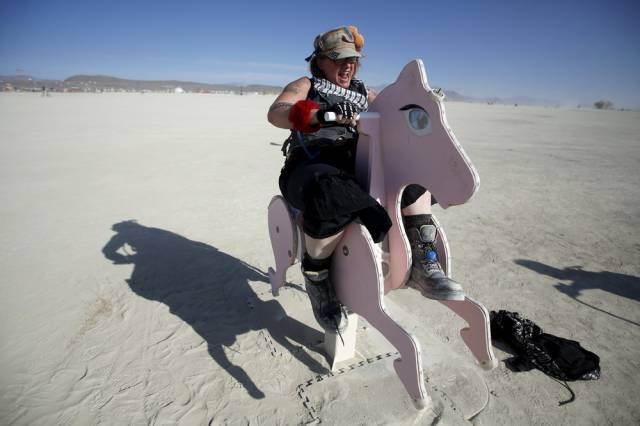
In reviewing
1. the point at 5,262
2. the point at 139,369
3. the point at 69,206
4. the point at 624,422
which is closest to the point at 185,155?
the point at 69,206

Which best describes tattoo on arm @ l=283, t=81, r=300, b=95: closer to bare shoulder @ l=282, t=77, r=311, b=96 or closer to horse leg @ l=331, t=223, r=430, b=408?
bare shoulder @ l=282, t=77, r=311, b=96

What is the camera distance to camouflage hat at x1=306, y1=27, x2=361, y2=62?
2.20 meters

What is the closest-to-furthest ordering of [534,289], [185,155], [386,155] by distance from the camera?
[386,155], [534,289], [185,155]

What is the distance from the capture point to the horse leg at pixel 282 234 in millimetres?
2510

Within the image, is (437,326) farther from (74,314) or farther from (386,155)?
(74,314)

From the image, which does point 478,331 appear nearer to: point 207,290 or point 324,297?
point 324,297

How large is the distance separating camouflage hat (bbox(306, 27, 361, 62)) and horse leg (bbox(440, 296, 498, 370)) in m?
1.53

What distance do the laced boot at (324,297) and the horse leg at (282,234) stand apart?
0.29 meters

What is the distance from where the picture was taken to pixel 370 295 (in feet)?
6.36

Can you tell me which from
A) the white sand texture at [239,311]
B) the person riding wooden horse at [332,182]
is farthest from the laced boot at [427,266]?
the white sand texture at [239,311]

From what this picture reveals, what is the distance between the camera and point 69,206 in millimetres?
5734

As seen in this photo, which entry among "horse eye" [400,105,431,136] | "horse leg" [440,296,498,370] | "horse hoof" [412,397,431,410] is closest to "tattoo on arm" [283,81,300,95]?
"horse eye" [400,105,431,136]

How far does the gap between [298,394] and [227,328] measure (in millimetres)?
922

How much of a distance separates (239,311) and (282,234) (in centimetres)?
107
